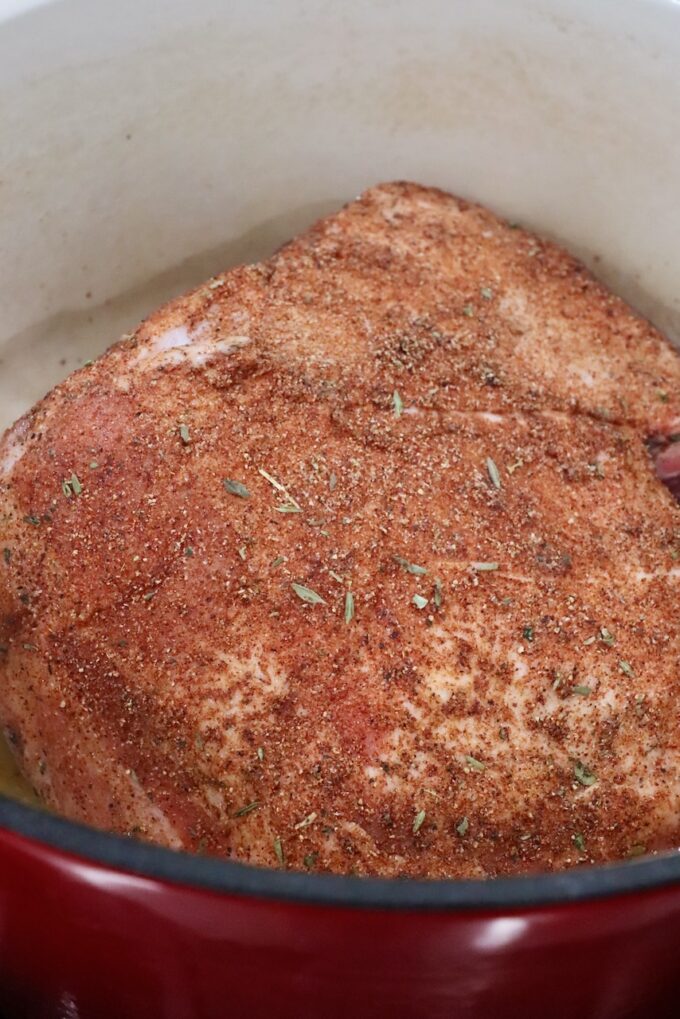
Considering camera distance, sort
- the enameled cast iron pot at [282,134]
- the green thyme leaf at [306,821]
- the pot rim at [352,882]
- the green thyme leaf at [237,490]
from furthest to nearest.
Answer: the enameled cast iron pot at [282,134] → the green thyme leaf at [237,490] → the green thyme leaf at [306,821] → the pot rim at [352,882]

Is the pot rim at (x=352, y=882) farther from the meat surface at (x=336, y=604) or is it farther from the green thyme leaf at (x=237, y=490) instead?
the green thyme leaf at (x=237, y=490)

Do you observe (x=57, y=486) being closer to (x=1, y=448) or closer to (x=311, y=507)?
(x=1, y=448)

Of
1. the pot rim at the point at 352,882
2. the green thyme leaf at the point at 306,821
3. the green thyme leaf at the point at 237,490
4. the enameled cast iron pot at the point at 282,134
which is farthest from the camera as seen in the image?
the enameled cast iron pot at the point at 282,134

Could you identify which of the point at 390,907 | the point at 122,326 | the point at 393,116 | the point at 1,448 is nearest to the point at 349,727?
the point at 390,907

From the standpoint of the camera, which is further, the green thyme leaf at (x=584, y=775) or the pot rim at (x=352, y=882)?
the green thyme leaf at (x=584, y=775)

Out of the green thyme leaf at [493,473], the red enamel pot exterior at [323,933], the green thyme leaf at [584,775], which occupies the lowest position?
the green thyme leaf at [584,775]

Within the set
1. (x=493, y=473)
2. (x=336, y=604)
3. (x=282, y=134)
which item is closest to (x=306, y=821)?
(x=336, y=604)

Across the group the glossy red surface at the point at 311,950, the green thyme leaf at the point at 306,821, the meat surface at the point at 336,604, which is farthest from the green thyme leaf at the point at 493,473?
the glossy red surface at the point at 311,950
